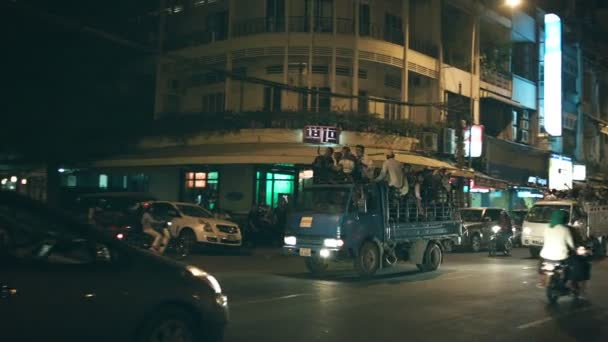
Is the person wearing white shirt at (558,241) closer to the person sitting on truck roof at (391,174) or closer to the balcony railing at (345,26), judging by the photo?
the person sitting on truck roof at (391,174)

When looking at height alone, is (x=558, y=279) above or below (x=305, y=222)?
below

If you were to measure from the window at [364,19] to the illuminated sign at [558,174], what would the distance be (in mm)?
18109

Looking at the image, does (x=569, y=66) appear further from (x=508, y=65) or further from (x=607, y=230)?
(x=607, y=230)

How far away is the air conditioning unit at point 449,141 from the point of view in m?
27.6

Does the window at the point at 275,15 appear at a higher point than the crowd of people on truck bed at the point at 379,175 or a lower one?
higher

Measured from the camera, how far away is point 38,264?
15.3 ft

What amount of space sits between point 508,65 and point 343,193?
963 inches

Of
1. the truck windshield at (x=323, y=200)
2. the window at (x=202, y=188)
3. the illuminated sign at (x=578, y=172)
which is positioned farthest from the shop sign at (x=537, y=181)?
the truck windshield at (x=323, y=200)

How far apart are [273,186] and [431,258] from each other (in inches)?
411

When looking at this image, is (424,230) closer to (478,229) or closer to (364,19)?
(478,229)

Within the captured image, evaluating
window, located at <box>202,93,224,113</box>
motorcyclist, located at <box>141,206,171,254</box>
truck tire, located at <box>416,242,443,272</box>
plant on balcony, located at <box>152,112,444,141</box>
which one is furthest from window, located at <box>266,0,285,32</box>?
truck tire, located at <box>416,242,443,272</box>

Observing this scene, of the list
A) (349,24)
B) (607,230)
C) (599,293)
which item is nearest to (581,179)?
(607,230)

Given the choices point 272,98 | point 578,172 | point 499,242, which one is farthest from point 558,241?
point 578,172

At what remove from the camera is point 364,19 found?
88.8 ft
